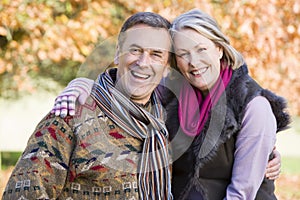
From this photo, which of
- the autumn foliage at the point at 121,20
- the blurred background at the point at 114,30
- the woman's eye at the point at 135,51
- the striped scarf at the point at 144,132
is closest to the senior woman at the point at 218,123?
Answer: the striped scarf at the point at 144,132

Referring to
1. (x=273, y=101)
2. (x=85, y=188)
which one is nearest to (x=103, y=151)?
(x=85, y=188)

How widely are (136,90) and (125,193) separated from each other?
1.41ft

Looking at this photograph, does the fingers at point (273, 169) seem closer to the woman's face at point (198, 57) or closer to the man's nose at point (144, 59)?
the woman's face at point (198, 57)

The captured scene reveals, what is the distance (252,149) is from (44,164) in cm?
88

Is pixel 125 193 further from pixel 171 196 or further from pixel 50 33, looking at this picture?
pixel 50 33

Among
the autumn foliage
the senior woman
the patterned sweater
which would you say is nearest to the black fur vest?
the senior woman

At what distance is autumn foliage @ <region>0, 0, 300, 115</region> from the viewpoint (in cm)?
521

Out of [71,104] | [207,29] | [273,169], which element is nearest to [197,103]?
[207,29]

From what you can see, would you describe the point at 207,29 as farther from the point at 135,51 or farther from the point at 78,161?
the point at 78,161

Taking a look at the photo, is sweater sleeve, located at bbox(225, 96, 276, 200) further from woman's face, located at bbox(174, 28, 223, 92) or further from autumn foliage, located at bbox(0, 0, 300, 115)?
autumn foliage, located at bbox(0, 0, 300, 115)

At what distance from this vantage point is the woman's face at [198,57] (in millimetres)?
2527

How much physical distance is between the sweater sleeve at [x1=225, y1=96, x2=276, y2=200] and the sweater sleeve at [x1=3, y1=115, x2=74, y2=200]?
739 mm

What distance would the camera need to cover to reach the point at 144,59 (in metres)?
2.39

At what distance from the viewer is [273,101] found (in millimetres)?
2559
